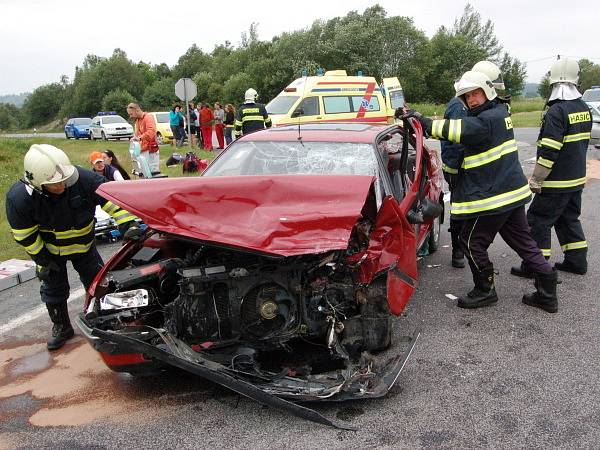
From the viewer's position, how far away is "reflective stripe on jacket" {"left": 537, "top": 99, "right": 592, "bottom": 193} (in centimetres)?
470

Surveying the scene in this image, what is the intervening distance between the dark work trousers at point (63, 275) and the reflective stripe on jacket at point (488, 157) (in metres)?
2.91

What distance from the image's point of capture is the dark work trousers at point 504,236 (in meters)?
4.32

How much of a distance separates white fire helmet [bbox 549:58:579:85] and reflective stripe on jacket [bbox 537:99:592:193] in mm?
189

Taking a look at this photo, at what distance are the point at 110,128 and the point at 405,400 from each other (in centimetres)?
2753

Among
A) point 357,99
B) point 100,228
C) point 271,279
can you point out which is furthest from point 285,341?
point 357,99

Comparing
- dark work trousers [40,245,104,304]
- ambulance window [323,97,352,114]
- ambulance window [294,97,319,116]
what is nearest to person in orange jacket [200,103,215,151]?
ambulance window [294,97,319,116]

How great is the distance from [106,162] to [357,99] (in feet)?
28.7

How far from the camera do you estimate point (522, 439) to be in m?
2.71

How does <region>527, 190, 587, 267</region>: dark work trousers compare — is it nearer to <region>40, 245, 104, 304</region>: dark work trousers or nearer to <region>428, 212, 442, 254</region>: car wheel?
<region>428, 212, 442, 254</region>: car wheel

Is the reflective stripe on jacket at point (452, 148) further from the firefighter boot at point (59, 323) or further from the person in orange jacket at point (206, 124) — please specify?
the person in orange jacket at point (206, 124)

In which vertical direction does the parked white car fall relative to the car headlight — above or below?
above

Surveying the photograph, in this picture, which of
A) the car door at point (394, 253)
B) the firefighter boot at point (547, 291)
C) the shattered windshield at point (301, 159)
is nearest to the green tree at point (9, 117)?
the shattered windshield at point (301, 159)

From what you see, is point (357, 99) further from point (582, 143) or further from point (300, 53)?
point (300, 53)

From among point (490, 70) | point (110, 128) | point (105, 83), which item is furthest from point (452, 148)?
point (105, 83)
